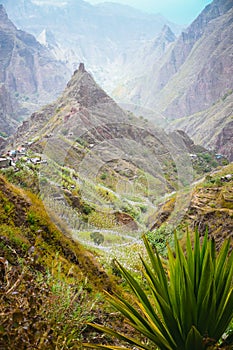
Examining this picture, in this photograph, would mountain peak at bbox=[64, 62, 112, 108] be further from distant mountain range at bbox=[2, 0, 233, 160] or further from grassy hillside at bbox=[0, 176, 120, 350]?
grassy hillside at bbox=[0, 176, 120, 350]

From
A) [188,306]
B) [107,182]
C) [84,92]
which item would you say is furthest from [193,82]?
[188,306]

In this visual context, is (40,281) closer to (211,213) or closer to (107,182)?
(211,213)

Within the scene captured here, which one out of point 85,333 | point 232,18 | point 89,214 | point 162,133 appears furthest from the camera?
point 232,18

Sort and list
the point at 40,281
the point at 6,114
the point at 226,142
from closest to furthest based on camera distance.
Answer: the point at 40,281, the point at 226,142, the point at 6,114

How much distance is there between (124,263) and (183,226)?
503 cm

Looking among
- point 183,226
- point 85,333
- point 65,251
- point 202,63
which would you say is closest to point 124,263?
point 65,251

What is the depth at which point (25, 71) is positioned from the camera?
161 metres

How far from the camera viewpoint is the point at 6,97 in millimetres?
116875

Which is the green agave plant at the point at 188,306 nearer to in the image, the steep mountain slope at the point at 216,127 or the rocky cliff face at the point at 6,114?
the steep mountain slope at the point at 216,127

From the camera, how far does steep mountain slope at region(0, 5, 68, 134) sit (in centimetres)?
15412

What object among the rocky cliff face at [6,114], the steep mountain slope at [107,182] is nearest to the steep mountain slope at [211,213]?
the steep mountain slope at [107,182]

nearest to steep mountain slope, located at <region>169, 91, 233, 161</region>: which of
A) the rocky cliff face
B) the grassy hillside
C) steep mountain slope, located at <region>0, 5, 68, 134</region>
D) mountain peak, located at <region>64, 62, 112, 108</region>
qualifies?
mountain peak, located at <region>64, 62, 112, 108</region>

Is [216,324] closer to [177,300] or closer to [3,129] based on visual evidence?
[177,300]

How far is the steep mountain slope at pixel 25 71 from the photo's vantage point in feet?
506
